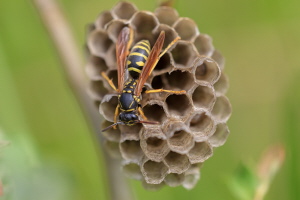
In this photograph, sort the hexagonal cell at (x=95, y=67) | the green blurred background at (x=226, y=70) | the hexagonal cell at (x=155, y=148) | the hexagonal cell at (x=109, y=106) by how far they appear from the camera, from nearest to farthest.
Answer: the hexagonal cell at (x=155, y=148)
the hexagonal cell at (x=109, y=106)
the hexagonal cell at (x=95, y=67)
the green blurred background at (x=226, y=70)

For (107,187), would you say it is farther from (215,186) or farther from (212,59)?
(215,186)

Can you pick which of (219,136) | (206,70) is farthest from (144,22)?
(219,136)

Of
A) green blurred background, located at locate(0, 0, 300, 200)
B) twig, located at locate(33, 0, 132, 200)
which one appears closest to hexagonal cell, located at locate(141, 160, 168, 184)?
twig, located at locate(33, 0, 132, 200)

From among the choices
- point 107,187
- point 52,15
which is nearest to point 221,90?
point 107,187

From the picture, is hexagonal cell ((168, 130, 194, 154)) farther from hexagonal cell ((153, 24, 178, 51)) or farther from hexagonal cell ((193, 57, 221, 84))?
hexagonal cell ((153, 24, 178, 51))

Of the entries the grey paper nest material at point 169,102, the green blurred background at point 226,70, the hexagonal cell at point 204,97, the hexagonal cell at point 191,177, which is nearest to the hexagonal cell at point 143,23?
the grey paper nest material at point 169,102

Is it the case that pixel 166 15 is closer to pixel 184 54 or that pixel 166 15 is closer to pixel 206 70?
pixel 184 54

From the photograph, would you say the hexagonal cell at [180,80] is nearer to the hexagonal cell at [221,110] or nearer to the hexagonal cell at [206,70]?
the hexagonal cell at [206,70]
